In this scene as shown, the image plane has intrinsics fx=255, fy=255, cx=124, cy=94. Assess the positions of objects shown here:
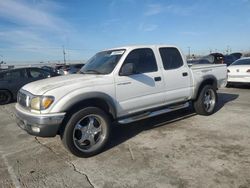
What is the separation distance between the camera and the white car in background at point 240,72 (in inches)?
416

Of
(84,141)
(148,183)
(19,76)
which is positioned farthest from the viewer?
(19,76)

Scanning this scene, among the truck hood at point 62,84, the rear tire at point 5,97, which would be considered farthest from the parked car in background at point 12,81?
the truck hood at point 62,84

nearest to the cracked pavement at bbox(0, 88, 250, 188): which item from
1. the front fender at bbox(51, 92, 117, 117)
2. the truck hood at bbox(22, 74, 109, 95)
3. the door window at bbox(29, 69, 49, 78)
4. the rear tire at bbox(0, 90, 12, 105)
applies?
the front fender at bbox(51, 92, 117, 117)

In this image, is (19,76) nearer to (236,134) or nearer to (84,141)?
(84,141)

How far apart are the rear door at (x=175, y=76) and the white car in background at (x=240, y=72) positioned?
5.54 meters

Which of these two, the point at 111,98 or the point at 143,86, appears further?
the point at 143,86

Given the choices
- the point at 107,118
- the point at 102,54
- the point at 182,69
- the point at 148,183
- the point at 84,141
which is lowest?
the point at 148,183

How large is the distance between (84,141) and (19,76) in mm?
8257

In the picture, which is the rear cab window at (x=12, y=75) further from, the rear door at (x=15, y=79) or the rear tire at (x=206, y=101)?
the rear tire at (x=206, y=101)

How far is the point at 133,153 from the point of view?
4.54 metres

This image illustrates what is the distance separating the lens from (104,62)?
534 cm

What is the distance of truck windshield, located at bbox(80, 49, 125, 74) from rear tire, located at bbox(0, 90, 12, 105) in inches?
274

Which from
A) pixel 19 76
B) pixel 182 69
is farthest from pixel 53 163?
pixel 19 76

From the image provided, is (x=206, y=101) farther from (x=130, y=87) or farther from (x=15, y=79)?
(x=15, y=79)
